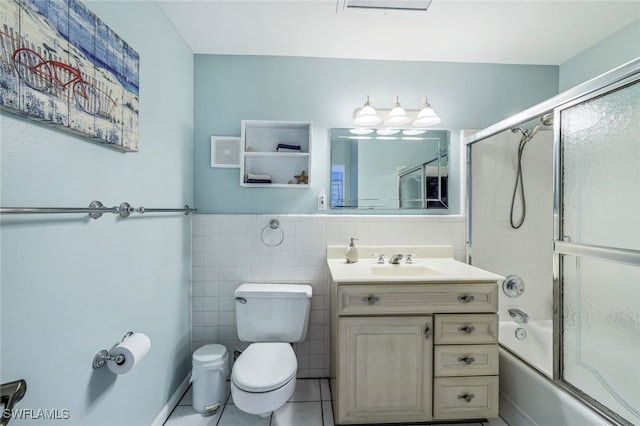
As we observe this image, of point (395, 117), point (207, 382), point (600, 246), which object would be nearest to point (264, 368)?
point (207, 382)

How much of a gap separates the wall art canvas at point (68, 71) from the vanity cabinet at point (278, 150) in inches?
33.1

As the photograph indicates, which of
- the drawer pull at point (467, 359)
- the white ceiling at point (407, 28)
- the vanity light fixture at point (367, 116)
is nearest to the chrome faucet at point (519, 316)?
the drawer pull at point (467, 359)

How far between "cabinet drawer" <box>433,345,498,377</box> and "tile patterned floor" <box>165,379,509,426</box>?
0.35 meters

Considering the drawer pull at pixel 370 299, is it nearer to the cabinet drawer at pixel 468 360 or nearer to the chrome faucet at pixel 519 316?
the cabinet drawer at pixel 468 360

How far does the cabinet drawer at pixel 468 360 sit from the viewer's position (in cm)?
154

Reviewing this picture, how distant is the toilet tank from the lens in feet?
6.05

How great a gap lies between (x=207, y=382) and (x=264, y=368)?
502 mm

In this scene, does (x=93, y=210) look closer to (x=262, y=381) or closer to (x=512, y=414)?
(x=262, y=381)

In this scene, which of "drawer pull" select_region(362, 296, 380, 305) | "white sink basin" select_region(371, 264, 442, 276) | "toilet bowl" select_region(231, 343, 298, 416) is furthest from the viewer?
"white sink basin" select_region(371, 264, 442, 276)

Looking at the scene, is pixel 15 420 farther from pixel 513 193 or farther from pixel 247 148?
pixel 513 193

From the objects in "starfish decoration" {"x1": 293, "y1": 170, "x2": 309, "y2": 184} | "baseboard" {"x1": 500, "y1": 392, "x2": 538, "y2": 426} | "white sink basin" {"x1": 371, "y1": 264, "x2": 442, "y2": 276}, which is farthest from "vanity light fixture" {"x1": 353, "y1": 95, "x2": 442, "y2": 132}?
"baseboard" {"x1": 500, "y1": 392, "x2": 538, "y2": 426}

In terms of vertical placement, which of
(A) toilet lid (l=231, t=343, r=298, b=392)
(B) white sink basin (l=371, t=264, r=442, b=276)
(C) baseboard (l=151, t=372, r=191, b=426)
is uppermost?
(B) white sink basin (l=371, t=264, r=442, b=276)

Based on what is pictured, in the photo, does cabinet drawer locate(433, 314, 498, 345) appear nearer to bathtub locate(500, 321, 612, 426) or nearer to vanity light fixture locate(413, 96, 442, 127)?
bathtub locate(500, 321, 612, 426)

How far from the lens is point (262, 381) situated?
1.39 meters
